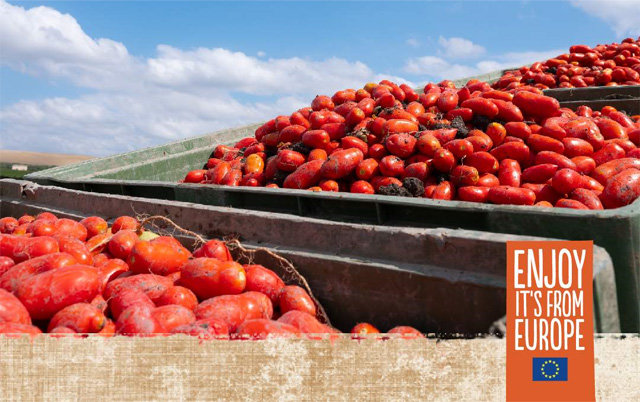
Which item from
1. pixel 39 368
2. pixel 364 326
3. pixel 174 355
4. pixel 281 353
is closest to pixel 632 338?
pixel 364 326

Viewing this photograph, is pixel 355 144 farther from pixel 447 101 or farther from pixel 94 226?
pixel 94 226

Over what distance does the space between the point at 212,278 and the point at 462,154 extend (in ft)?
7.75

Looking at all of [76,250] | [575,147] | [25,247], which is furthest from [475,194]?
[25,247]

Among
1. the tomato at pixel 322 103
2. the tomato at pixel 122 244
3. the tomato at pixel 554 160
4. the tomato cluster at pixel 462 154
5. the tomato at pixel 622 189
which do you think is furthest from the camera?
the tomato at pixel 322 103

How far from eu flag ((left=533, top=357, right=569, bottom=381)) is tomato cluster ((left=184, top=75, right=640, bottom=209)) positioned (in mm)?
1388

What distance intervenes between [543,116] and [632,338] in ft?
9.78

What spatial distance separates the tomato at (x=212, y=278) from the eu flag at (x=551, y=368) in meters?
1.59

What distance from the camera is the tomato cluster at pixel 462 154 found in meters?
3.75

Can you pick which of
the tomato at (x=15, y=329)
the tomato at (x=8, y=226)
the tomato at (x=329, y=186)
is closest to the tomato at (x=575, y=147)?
the tomato at (x=329, y=186)

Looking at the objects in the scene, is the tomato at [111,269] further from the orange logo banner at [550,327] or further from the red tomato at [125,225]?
the orange logo banner at [550,327]

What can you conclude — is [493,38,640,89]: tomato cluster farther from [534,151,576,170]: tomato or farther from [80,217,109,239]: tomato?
[80,217,109,239]: tomato

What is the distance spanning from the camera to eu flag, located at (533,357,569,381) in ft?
7.22

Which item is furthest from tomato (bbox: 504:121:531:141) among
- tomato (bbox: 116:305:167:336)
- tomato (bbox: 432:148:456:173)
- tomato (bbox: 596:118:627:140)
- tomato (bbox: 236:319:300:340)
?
tomato (bbox: 116:305:167:336)

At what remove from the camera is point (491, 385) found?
215 centimetres
